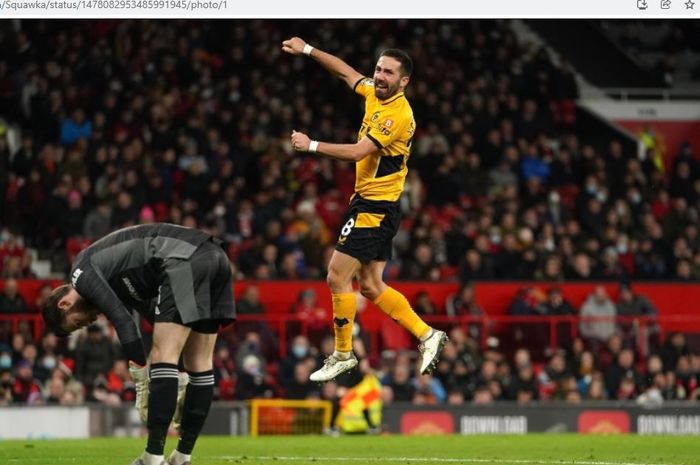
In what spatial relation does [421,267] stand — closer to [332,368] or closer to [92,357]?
[92,357]

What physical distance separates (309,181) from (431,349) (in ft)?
41.5

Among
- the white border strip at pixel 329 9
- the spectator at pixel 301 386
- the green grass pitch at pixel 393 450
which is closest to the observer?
the green grass pitch at pixel 393 450

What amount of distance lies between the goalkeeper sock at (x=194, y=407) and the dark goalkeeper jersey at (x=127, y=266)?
2.17 feet

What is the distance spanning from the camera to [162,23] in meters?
27.4

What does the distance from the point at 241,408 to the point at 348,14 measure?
7325mm

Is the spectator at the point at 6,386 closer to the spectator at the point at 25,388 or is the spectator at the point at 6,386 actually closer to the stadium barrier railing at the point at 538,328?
the spectator at the point at 25,388

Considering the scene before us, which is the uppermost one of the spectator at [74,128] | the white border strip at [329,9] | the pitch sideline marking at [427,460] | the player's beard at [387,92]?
the spectator at [74,128]

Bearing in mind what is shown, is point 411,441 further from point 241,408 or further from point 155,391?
point 155,391

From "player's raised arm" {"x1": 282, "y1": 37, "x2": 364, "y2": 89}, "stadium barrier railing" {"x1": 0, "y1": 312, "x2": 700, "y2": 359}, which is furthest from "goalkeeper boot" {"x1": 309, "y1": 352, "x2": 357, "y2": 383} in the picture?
"stadium barrier railing" {"x1": 0, "y1": 312, "x2": 700, "y2": 359}

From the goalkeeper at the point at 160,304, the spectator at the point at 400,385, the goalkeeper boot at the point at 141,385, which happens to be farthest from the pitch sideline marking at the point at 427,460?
the spectator at the point at 400,385

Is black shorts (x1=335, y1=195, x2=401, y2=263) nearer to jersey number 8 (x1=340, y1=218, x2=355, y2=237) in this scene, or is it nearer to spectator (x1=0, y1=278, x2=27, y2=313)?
jersey number 8 (x1=340, y1=218, x2=355, y2=237)

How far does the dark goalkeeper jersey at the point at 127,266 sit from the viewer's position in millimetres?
10438

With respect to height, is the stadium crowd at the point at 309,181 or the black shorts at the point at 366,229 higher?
the stadium crowd at the point at 309,181

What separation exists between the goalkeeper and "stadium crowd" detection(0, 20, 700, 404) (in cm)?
975
